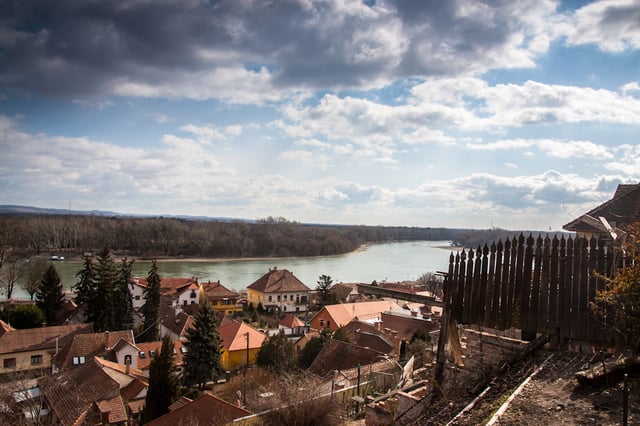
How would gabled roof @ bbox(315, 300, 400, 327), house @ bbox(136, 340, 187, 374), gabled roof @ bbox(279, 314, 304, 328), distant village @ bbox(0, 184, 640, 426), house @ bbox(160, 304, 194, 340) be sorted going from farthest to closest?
gabled roof @ bbox(279, 314, 304, 328)
gabled roof @ bbox(315, 300, 400, 327)
house @ bbox(160, 304, 194, 340)
house @ bbox(136, 340, 187, 374)
distant village @ bbox(0, 184, 640, 426)

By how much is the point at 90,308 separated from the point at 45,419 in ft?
56.5

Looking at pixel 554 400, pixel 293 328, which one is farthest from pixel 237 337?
pixel 554 400

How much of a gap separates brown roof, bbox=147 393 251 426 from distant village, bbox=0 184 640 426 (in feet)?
0.12

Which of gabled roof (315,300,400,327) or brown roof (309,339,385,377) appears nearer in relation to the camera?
brown roof (309,339,385,377)

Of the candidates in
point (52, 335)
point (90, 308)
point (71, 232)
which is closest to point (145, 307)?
point (90, 308)

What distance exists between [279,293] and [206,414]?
1302 inches

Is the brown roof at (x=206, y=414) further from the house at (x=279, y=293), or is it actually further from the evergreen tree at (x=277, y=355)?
the house at (x=279, y=293)

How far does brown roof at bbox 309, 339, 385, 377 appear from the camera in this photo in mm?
16891

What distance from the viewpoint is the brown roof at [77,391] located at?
15.4 metres

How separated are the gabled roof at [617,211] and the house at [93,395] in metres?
15.2

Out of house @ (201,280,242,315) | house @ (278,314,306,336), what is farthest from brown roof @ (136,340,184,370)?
house @ (201,280,242,315)

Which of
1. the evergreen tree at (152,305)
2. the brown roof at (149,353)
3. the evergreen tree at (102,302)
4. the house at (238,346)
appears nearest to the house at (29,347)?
the evergreen tree at (102,302)

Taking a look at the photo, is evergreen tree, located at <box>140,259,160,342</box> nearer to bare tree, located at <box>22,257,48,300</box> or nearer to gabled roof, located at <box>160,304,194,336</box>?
gabled roof, located at <box>160,304,194,336</box>

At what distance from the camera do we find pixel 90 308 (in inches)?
1221
